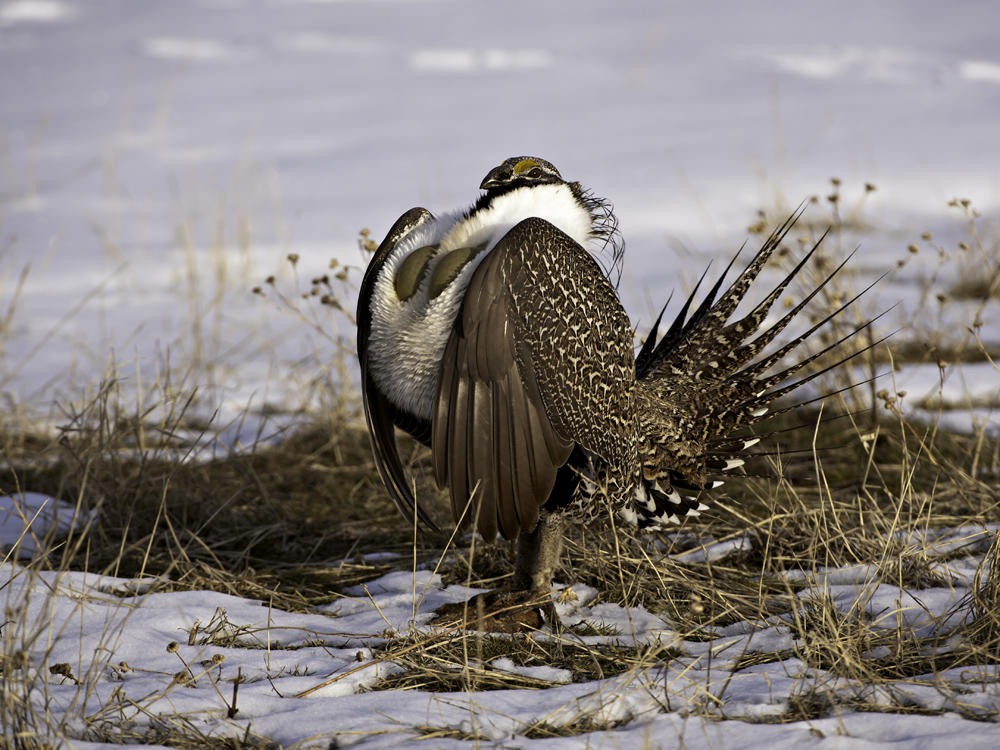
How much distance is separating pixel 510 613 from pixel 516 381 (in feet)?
2.08

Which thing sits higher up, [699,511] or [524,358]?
[524,358]

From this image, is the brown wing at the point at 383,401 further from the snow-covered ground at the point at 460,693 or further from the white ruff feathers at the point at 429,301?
the snow-covered ground at the point at 460,693

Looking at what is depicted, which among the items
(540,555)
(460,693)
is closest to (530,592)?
(540,555)

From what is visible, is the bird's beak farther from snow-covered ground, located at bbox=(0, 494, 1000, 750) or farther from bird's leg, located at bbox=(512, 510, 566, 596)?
snow-covered ground, located at bbox=(0, 494, 1000, 750)

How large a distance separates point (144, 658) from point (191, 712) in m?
0.49

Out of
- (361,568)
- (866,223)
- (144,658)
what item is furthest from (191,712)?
(866,223)

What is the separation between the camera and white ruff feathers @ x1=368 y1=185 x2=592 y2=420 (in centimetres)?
242

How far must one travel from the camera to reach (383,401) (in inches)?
109

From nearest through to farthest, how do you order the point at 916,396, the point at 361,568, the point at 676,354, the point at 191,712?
the point at 191,712
the point at 676,354
the point at 361,568
the point at 916,396

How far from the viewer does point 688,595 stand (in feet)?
8.86

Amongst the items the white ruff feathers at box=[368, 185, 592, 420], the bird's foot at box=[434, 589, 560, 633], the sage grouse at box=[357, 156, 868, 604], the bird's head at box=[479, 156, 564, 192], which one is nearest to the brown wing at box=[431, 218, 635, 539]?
the sage grouse at box=[357, 156, 868, 604]

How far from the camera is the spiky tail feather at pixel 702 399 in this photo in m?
2.77

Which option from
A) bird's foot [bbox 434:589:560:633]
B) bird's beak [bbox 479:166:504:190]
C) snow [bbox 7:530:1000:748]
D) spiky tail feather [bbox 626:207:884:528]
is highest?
bird's beak [bbox 479:166:504:190]

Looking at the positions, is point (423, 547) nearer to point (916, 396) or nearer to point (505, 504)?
point (505, 504)
